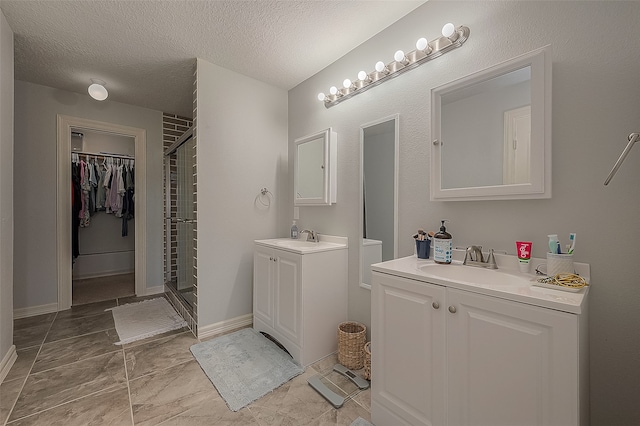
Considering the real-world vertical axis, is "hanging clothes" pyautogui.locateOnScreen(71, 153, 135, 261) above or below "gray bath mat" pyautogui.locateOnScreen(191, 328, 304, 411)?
above

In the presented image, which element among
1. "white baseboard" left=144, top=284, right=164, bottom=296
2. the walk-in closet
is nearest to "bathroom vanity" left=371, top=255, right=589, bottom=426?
"white baseboard" left=144, top=284, right=164, bottom=296

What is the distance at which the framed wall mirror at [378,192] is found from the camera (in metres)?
1.85

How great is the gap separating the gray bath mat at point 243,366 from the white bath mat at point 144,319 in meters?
0.58

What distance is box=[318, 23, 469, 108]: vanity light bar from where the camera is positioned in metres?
1.50

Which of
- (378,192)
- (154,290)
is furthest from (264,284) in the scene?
(154,290)

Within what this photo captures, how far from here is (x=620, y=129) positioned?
1066 mm

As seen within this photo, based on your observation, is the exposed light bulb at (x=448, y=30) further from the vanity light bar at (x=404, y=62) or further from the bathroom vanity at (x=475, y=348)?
the bathroom vanity at (x=475, y=348)

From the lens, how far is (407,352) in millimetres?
1242

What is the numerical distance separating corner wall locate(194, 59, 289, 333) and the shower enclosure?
16 centimetres

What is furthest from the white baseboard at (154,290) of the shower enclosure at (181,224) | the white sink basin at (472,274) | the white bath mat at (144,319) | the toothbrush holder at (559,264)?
the toothbrush holder at (559,264)

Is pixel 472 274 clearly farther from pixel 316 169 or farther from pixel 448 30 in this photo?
pixel 316 169

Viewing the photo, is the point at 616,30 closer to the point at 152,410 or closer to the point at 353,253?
the point at 353,253

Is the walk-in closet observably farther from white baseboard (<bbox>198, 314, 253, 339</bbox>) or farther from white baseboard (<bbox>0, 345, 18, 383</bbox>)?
white baseboard (<bbox>198, 314, 253, 339</bbox>)

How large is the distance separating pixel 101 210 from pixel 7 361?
333 centimetres
